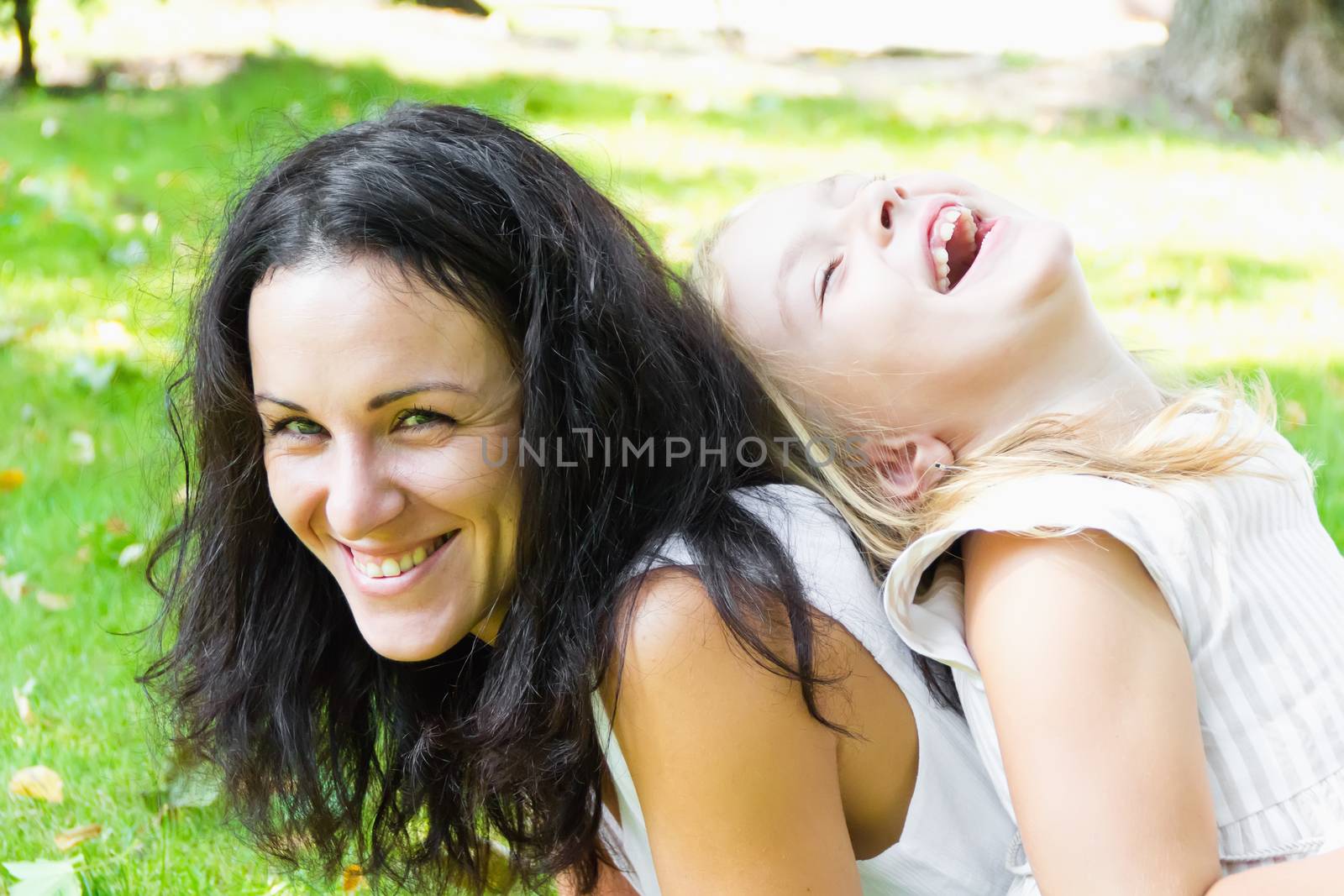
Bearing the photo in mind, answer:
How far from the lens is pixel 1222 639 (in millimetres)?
1852

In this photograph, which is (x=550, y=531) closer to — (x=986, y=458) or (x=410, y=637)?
(x=410, y=637)

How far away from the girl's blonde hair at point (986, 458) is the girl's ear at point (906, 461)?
0.05 feet

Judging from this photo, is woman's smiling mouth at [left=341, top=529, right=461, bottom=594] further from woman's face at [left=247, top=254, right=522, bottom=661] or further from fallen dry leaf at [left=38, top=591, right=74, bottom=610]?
fallen dry leaf at [left=38, top=591, right=74, bottom=610]

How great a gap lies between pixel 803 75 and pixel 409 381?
7.31 meters

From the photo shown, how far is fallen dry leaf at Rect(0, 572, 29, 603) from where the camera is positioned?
3338mm

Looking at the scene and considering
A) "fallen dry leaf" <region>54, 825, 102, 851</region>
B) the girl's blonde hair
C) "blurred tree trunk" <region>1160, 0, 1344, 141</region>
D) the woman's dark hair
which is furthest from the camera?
"blurred tree trunk" <region>1160, 0, 1344, 141</region>

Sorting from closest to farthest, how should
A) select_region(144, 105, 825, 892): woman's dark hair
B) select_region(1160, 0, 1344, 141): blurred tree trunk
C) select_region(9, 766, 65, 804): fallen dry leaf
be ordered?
select_region(144, 105, 825, 892): woman's dark hair < select_region(9, 766, 65, 804): fallen dry leaf < select_region(1160, 0, 1344, 141): blurred tree trunk

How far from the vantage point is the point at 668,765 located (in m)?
1.74

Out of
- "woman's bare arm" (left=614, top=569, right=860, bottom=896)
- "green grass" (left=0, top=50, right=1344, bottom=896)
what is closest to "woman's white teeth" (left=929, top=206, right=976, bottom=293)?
"green grass" (left=0, top=50, right=1344, bottom=896)

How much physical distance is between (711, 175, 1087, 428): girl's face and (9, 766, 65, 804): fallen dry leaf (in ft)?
5.14

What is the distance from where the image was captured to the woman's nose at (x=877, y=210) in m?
2.15

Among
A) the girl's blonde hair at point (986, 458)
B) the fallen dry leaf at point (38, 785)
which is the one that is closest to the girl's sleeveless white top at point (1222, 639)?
the girl's blonde hair at point (986, 458)
